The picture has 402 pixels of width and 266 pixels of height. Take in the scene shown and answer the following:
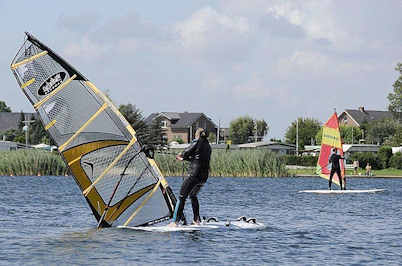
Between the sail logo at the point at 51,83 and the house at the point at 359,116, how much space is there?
9081 centimetres

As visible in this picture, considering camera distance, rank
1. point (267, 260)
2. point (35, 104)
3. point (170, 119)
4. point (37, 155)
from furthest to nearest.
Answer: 1. point (170, 119)
2. point (37, 155)
3. point (35, 104)
4. point (267, 260)

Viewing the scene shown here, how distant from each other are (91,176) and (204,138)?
200cm

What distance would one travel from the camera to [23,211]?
20047 mm

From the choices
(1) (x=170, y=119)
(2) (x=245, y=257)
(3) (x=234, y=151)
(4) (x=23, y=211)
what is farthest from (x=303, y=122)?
(2) (x=245, y=257)

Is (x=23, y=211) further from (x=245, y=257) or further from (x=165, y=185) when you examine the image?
(x=245, y=257)

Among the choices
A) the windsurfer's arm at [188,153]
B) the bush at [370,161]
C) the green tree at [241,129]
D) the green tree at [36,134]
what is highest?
the green tree at [241,129]

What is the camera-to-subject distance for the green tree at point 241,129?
114 m

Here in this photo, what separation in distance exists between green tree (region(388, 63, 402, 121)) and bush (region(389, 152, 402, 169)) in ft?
59.2

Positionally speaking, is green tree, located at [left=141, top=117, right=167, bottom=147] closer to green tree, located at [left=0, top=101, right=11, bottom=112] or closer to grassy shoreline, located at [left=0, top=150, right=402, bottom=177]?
grassy shoreline, located at [left=0, top=150, right=402, bottom=177]

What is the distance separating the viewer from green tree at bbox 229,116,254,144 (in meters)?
114

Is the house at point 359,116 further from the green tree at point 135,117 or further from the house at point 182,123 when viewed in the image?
the green tree at point 135,117

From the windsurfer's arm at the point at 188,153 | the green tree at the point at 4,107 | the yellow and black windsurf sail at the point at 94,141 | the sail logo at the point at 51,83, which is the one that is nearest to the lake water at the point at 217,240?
the yellow and black windsurf sail at the point at 94,141

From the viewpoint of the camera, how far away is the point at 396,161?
58.8m

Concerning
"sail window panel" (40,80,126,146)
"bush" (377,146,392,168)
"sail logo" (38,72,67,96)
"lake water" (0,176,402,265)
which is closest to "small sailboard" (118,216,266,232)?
"lake water" (0,176,402,265)
